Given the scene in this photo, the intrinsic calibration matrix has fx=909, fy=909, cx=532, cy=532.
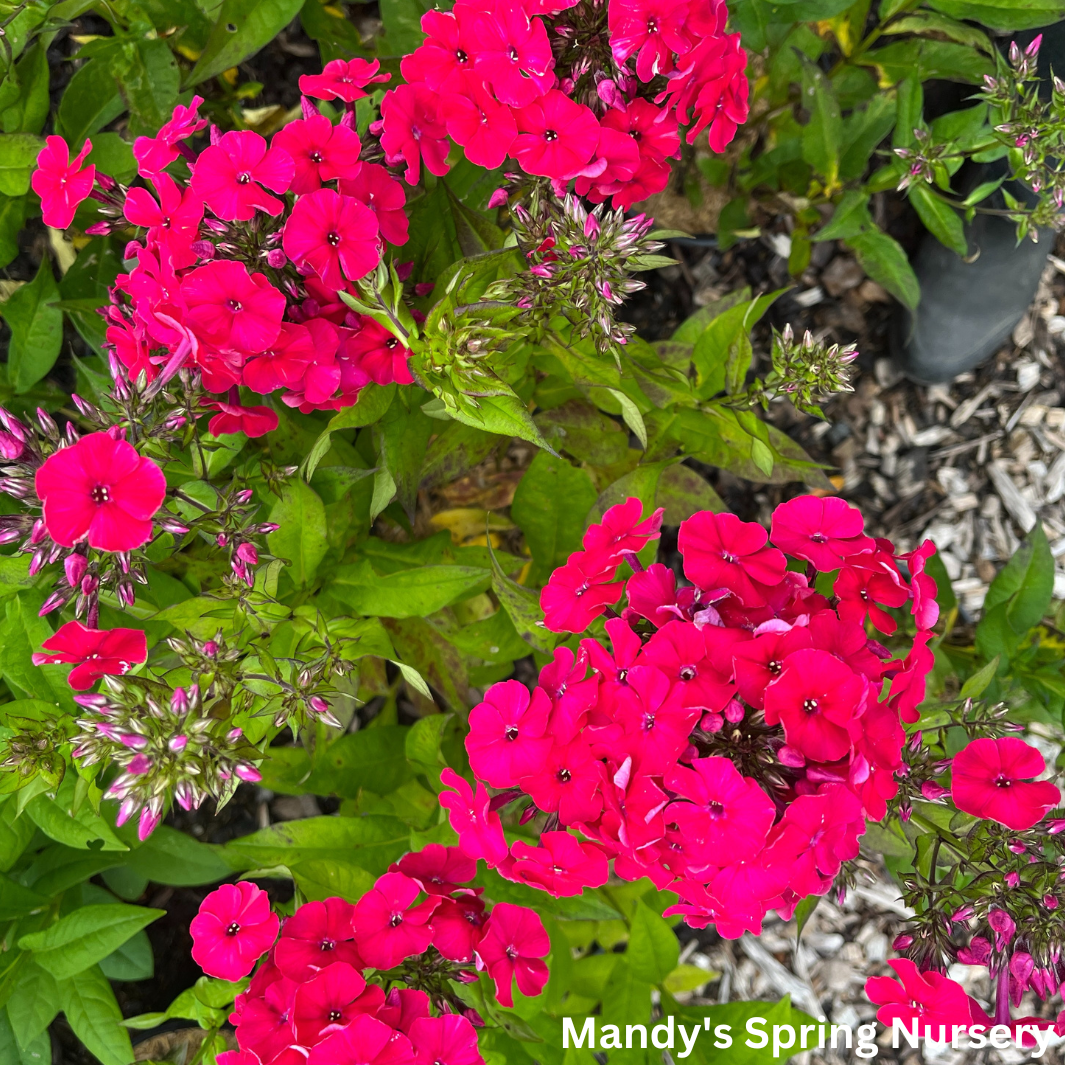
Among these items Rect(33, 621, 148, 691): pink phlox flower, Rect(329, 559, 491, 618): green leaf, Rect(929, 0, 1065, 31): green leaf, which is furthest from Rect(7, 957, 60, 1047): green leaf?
Rect(929, 0, 1065, 31): green leaf

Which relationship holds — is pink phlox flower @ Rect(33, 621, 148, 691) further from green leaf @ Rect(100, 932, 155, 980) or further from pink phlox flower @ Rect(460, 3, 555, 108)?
green leaf @ Rect(100, 932, 155, 980)

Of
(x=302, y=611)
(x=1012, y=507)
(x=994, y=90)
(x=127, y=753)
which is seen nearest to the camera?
(x=127, y=753)

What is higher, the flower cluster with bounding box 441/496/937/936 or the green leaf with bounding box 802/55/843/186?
the green leaf with bounding box 802/55/843/186

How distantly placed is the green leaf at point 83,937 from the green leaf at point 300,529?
0.89 metres

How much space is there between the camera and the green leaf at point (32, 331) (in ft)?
7.29

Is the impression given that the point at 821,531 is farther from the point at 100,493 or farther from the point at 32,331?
the point at 32,331

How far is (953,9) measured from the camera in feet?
7.22

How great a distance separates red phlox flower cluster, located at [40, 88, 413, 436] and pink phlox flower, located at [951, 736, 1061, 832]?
119 centimetres

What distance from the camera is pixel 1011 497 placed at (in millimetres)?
3168

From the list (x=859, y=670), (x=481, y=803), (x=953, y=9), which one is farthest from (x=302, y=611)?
(x=953, y=9)

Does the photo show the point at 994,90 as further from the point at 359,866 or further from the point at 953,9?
the point at 359,866

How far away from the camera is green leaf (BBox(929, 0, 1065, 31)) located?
2168 millimetres

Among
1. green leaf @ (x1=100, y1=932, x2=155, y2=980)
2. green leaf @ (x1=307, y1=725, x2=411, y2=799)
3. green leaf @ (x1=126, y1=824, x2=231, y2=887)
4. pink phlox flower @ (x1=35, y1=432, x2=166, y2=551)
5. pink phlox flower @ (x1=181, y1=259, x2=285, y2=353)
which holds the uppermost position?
pink phlox flower @ (x1=181, y1=259, x2=285, y2=353)

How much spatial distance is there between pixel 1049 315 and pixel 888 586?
218 centimetres
